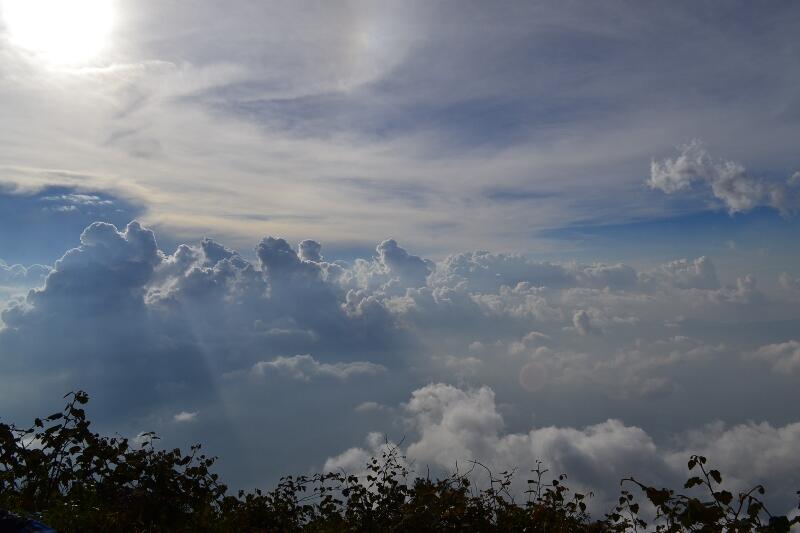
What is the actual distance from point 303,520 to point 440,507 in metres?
2.97

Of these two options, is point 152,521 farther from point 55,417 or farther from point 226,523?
point 55,417

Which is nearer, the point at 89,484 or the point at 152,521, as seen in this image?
the point at 152,521

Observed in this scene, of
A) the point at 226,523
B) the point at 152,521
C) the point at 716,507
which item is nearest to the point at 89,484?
the point at 152,521

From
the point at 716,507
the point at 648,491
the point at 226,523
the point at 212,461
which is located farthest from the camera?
the point at 212,461

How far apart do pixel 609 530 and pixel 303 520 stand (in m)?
5.68

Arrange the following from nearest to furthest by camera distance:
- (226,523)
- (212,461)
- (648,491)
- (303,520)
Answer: (648,491) → (226,523) → (303,520) → (212,461)

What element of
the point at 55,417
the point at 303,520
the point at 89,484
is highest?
the point at 55,417

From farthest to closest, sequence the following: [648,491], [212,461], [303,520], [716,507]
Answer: [212,461] < [303,520] < [648,491] < [716,507]

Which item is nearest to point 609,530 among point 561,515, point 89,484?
point 561,515

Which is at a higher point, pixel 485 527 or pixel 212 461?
pixel 212 461

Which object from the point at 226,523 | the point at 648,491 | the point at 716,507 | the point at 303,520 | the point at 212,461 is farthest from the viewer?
the point at 212,461

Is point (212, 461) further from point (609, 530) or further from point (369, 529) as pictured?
point (609, 530)

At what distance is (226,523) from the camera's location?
10.1 m

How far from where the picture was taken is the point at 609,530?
10.3m
